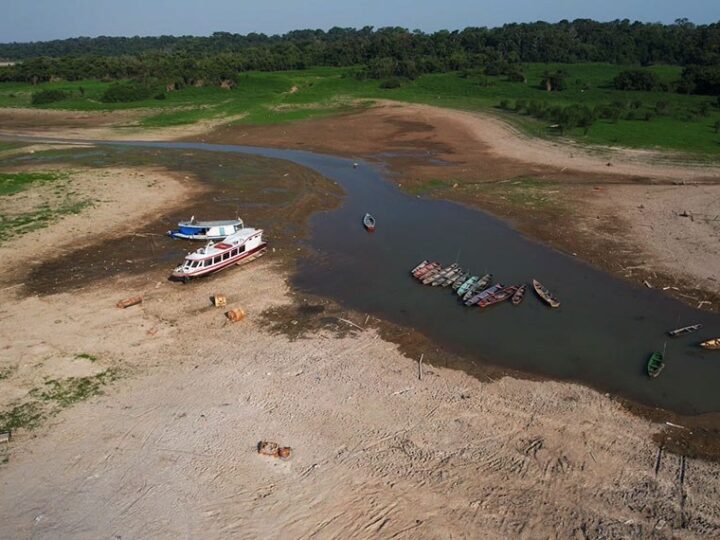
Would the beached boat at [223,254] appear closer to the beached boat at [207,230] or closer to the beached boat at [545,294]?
the beached boat at [207,230]

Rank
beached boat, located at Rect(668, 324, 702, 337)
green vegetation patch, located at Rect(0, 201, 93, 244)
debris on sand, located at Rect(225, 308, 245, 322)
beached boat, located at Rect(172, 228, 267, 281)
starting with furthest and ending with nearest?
green vegetation patch, located at Rect(0, 201, 93, 244), beached boat, located at Rect(172, 228, 267, 281), debris on sand, located at Rect(225, 308, 245, 322), beached boat, located at Rect(668, 324, 702, 337)

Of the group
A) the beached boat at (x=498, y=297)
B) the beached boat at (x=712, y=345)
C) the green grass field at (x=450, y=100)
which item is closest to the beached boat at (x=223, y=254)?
the beached boat at (x=498, y=297)

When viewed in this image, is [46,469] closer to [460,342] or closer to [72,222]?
[460,342]

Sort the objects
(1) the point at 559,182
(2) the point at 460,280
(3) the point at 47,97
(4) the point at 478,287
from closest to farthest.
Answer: (4) the point at 478,287 → (2) the point at 460,280 → (1) the point at 559,182 → (3) the point at 47,97

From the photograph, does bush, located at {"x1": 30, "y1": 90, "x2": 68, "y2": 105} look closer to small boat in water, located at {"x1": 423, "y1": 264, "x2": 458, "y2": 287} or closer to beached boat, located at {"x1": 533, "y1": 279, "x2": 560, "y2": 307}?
small boat in water, located at {"x1": 423, "y1": 264, "x2": 458, "y2": 287}

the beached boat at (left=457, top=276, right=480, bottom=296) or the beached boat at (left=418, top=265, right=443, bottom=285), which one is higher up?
the beached boat at (left=418, top=265, right=443, bottom=285)

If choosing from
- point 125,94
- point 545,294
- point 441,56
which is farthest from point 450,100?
point 545,294

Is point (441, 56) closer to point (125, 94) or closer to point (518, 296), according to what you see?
A: point (125, 94)

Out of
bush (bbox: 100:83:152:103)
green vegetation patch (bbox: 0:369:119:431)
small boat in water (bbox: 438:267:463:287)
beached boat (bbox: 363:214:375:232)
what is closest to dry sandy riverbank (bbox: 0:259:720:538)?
green vegetation patch (bbox: 0:369:119:431)
